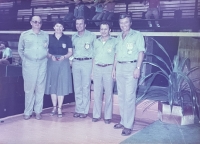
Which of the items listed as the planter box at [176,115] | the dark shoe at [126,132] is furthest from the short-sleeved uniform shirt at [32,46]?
the planter box at [176,115]

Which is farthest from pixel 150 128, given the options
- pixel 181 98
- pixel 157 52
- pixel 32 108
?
pixel 157 52

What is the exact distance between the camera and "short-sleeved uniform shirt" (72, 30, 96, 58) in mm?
3535

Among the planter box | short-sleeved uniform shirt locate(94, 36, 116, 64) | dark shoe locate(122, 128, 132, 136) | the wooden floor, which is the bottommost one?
the wooden floor

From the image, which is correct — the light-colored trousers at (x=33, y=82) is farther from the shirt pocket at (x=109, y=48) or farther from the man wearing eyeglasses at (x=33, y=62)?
the shirt pocket at (x=109, y=48)

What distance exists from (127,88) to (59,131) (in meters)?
0.97

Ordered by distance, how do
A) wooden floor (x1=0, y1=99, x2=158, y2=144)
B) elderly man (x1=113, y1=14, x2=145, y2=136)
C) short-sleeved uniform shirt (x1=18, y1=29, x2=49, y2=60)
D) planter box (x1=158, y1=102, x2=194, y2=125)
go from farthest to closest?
short-sleeved uniform shirt (x1=18, y1=29, x2=49, y2=60), planter box (x1=158, y1=102, x2=194, y2=125), elderly man (x1=113, y1=14, x2=145, y2=136), wooden floor (x1=0, y1=99, x2=158, y2=144)

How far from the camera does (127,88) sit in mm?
2848

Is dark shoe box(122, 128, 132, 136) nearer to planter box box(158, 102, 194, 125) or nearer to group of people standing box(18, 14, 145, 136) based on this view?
group of people standing box(18, 14, 145, 136)

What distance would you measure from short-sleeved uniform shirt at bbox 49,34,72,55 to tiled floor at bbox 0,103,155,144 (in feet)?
3.11

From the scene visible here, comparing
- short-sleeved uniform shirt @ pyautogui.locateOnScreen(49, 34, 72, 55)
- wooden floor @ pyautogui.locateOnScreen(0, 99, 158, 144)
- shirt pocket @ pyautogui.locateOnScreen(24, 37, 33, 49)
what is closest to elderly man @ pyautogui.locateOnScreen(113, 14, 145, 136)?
wooden floor @ pyautogui.locateOnScreen(0, 99, 158, 144)

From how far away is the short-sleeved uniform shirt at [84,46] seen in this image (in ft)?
11.6

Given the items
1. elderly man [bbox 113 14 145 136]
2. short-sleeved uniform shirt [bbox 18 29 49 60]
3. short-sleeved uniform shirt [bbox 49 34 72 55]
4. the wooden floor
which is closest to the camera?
the wooden floor

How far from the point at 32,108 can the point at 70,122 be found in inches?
22.7

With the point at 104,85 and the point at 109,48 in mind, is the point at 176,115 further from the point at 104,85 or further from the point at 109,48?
the point at 109,48
